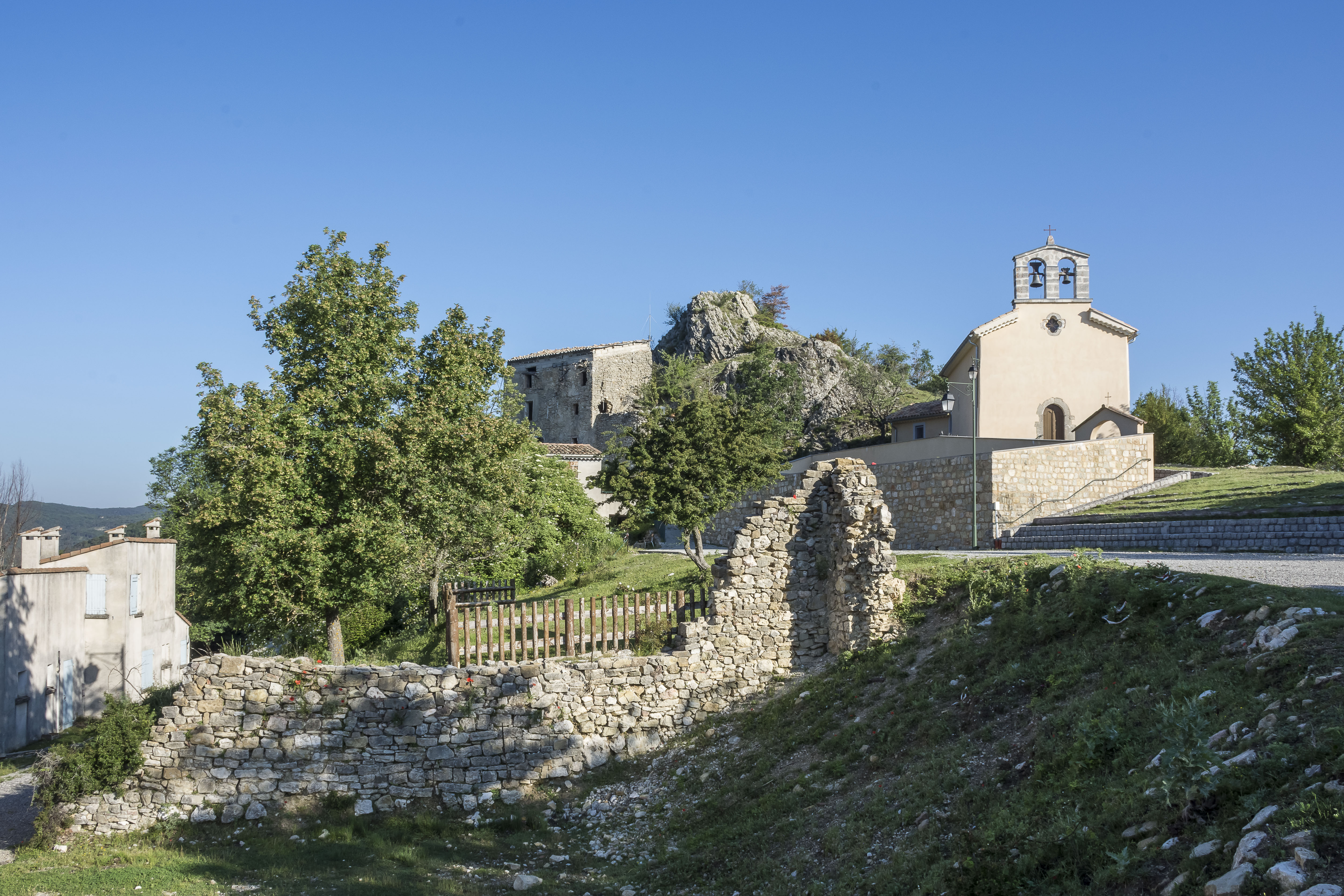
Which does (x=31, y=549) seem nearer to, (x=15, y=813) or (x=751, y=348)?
(x=15, y=813)

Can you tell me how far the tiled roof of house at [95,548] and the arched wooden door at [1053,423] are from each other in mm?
35425

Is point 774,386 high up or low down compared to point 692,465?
up

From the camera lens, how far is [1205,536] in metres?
20.4

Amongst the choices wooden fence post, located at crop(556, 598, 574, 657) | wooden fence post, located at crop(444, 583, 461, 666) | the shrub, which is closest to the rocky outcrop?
wooden fence post, located at crop(556, 598, 574, 657)

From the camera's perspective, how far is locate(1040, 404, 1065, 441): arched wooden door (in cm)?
3906

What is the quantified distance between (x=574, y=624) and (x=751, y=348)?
54.5 metres

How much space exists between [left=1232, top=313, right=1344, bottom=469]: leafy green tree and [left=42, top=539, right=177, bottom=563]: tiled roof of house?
45.4m

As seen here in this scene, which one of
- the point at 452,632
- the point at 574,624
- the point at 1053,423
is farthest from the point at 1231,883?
the point at 1053,423

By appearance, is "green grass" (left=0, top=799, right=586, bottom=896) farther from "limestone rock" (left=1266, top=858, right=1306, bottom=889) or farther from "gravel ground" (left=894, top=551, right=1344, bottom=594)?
"gravel ground" (left=894, top=551, right=1344, bottom=594)

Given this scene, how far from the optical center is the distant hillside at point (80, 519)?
61719mm

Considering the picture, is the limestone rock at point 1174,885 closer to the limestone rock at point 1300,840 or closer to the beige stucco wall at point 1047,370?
the limestone rock at point 1300,840

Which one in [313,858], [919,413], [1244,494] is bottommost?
[313,858]

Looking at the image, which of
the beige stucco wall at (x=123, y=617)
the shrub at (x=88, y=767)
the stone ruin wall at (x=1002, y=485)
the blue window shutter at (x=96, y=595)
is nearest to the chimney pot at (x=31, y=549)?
the beige stucco wall at (x=123, y=617)

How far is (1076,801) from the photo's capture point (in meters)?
6.90
